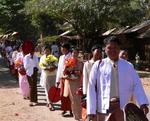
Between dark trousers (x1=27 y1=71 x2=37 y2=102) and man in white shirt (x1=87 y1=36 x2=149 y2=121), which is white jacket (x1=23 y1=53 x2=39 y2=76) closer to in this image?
dark trousers (x1=27 y1=71 x2=37 y2=102)

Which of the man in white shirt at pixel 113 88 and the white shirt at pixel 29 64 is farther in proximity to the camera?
the white shirt at pixel 29 64

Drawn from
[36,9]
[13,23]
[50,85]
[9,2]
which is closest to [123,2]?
[36,9]

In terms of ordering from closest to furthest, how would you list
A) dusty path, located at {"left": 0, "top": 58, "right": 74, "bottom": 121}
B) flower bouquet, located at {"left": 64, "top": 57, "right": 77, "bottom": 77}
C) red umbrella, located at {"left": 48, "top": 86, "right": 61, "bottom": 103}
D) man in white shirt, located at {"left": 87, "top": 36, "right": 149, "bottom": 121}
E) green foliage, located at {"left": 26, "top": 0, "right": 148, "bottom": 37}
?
man in white shirt, located at {"left": 87, "top": 36, "right": 149, "bottom": 121}, flower bouquet, located at {"left": 64, "top": 57, "right": 77, "bottom": 77}, dusty path, located at {"left": 0, "top": 58, "right": 74, "bottom": 121}, red umbrella, located at {"left": 48, "top": 86, "right": 61, "bottom": 103}, green foliage, located at {"left": 26, "top": 0, "right": 148, "bottom": 37}

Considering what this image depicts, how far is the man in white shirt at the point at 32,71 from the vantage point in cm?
1387

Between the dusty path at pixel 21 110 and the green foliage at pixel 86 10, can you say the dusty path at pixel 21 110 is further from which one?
the green foliage at pixel 86 10

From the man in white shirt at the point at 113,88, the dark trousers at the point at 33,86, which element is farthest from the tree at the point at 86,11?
the man in white shirt at the point at 113,88

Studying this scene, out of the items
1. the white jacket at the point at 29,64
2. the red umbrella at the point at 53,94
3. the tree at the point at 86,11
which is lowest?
the red umbrella at the point at 53,94

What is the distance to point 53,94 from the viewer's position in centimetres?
1245

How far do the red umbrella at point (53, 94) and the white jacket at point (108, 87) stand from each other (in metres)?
6.18

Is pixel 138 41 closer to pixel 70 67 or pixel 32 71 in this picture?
pixel 32 71

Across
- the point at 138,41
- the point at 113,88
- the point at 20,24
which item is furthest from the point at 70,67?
the point at 20,24


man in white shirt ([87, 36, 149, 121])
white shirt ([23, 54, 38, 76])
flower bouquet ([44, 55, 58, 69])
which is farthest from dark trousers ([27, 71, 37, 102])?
man in white shirt ([87, 36, 149, 121])

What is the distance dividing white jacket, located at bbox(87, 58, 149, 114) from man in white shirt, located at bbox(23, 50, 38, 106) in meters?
7.86

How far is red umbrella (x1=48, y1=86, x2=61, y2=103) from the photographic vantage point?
1232 cm
